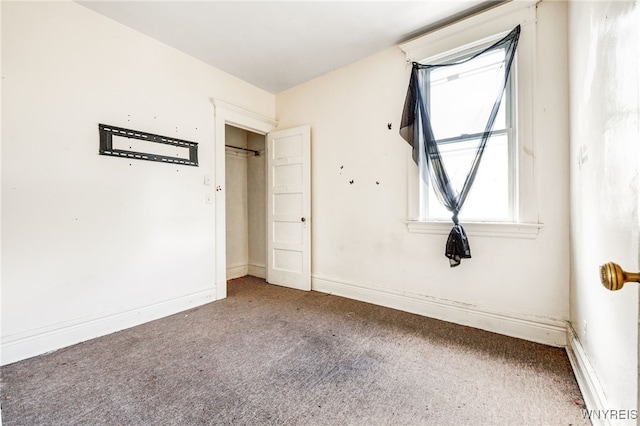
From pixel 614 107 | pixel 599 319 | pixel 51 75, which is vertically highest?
pixel 51 75

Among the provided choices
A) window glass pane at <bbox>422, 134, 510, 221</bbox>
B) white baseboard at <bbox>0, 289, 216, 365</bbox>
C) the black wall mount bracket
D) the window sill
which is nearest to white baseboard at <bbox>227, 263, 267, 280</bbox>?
white baseboard at <bbox>0, 289, 216, 365</bbox>

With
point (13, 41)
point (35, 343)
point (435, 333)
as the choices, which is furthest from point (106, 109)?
point (435, 333)

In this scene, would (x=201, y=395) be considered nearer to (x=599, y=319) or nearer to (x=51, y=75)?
(x=599, y=319)

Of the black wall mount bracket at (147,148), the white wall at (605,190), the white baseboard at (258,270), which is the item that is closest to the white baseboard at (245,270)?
the white baseboard at (258,270)

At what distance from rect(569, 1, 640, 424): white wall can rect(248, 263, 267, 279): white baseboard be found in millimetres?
3507

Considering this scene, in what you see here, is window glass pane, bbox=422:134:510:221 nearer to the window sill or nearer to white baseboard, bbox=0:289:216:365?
the window sill

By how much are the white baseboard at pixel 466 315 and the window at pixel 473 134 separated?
2.60 feet

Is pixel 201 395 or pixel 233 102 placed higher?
pixel 233 102

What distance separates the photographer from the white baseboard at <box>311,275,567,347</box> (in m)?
2.04

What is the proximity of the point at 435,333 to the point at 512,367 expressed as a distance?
58cm

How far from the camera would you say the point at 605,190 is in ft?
4.07

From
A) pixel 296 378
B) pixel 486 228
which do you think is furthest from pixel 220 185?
pixel 486 228

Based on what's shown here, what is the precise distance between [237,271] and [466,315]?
3.17 meters

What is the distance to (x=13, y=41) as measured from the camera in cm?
191
